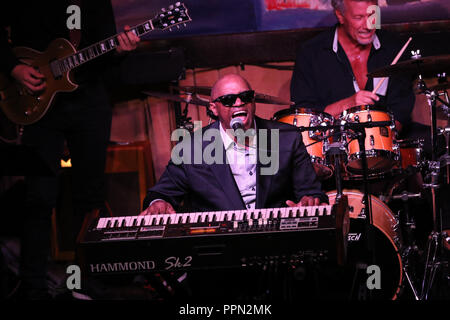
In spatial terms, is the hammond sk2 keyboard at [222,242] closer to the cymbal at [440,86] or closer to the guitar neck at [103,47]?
the cymbal at [440,86]

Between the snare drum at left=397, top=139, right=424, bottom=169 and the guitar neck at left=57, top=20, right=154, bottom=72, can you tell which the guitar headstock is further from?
the snare drum at left=397, top=139, right=424, bottom=169

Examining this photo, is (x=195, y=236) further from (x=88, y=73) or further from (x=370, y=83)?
(x=370, y=83)

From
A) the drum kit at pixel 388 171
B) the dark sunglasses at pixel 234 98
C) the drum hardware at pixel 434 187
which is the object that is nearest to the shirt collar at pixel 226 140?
the dark sunglasses at pixel 234 98

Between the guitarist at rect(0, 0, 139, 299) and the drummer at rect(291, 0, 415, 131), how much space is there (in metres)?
1.70

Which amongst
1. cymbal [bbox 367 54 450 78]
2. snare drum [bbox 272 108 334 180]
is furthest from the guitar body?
cymbal [bbox 367 54 450 78]

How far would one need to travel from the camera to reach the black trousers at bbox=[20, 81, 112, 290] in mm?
A: 4949

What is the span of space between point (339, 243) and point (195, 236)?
2.34 feet

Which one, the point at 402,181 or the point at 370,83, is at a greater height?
the point at 370,83

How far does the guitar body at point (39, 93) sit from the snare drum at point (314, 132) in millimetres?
1808

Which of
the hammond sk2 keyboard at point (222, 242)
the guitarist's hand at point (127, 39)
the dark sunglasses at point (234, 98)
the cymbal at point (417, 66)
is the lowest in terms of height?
the hammond sk2 keyboard at point (222, 242)

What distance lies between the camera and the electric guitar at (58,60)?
5.09m

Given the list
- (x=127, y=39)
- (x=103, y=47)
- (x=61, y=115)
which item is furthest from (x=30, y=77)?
(x=127, y=39)

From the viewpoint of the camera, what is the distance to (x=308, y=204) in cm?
352
